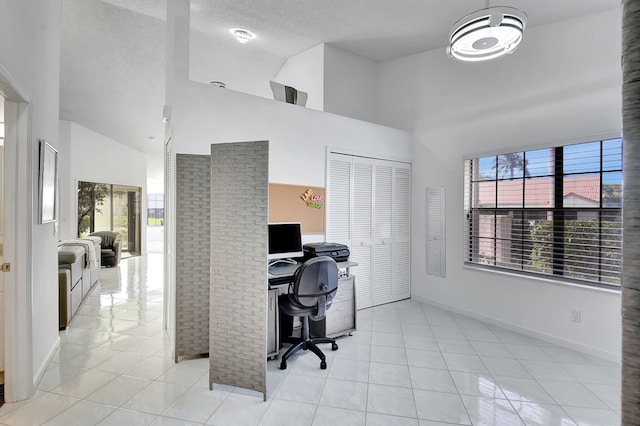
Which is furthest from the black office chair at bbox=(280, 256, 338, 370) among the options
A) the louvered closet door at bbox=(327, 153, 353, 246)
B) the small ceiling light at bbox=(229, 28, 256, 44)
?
the small ceiling light at bbox=(229, 28, 256, 44)

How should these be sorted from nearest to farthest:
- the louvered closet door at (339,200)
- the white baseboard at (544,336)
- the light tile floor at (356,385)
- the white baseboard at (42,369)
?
the light tile floor at (356,385), the white baseboard at (42,369), the white baseboard at (544,336), the louvered closet door at (339,200)

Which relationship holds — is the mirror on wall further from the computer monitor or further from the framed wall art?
the computer monitor

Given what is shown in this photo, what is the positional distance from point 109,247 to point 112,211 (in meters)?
1.36

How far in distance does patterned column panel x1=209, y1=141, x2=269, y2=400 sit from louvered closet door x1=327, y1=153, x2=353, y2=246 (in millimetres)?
1762

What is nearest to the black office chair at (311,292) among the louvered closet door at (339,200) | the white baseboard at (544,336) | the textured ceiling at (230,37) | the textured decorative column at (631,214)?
the louvered closet door at (339,200)

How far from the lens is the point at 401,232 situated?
4.93m

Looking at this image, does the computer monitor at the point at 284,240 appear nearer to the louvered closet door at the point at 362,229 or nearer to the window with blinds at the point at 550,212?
the louvered closet door at the point at 362,229

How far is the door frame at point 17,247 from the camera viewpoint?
2.33 meters

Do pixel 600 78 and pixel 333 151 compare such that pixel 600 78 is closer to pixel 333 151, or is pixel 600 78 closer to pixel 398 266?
pixel 333 151

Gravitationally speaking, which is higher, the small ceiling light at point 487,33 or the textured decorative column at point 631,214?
the small ceiling light at point 487,33

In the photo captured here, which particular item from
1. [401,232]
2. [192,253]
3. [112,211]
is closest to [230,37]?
Answer: [192,253]

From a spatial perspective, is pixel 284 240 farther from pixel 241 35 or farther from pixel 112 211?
pixel 112 211

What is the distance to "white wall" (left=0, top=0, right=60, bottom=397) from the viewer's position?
2.15m

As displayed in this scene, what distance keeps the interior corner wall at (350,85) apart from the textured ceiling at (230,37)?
0.16 metres
